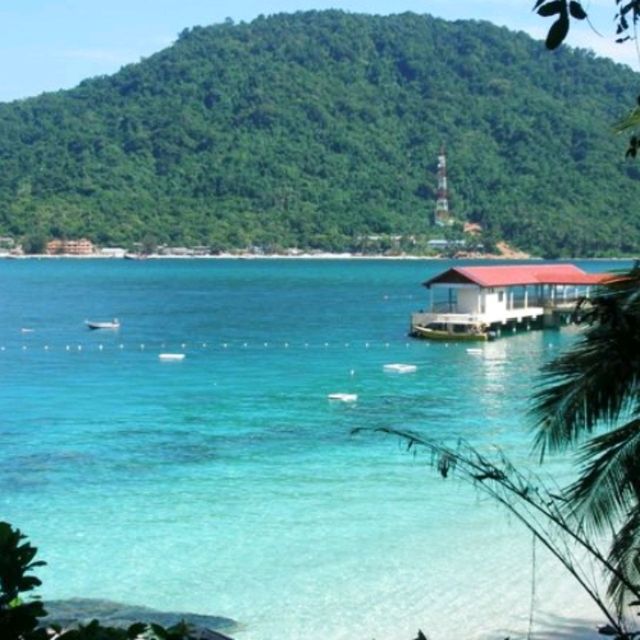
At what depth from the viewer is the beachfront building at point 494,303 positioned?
4666 cm

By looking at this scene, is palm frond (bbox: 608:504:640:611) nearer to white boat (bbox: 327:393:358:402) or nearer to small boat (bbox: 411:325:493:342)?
white boat (bbox: 327:393:358:402)

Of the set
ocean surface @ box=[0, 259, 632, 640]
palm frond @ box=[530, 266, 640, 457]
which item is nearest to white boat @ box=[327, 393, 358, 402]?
ocean surface @ box=[0, 259, 632, 640]

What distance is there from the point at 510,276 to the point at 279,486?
32383 millimetres

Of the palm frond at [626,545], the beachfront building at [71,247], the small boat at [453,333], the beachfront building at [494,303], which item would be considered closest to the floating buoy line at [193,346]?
the small boat at [453,333]

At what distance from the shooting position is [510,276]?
4953 cm

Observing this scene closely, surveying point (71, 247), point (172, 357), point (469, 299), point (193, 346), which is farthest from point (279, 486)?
point (71, 247)

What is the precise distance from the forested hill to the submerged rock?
14139 cm

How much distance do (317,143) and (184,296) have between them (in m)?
100

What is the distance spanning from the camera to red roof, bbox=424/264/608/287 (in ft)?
153

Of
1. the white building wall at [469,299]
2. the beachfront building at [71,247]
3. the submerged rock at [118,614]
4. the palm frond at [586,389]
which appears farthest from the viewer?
the beachfront building at [71,247]

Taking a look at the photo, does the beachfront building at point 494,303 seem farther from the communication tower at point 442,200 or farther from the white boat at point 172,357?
the communication tower at point 442,200

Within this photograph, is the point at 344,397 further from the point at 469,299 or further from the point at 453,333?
the point at 469,299

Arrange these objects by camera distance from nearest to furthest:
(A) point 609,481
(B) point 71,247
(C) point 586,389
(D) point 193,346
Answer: (A) point 609,481 → (C) point 586,389 → (D) point 193,346 → (B) point 71,247

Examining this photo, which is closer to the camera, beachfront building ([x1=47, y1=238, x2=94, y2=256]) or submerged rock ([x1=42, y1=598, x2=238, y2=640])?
submerged rock ([x1=42, y1=598, x2=238, y2=640])
